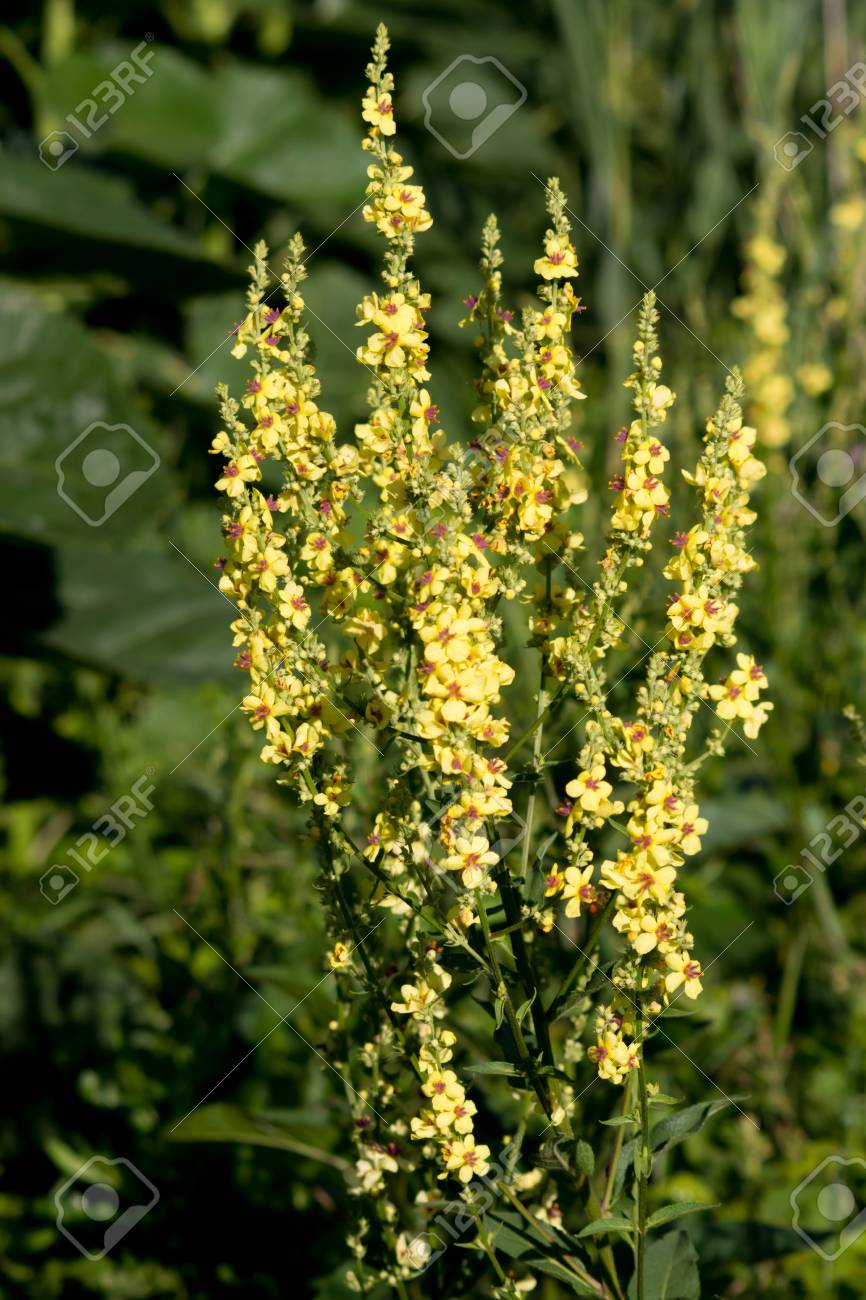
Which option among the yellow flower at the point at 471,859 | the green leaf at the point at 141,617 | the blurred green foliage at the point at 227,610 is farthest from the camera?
the green leaf at the point at 141,617

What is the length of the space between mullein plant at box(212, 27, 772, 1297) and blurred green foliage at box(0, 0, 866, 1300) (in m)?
0.13

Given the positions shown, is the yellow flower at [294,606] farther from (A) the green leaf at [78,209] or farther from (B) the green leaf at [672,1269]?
(A) the green leaf at [78,209]

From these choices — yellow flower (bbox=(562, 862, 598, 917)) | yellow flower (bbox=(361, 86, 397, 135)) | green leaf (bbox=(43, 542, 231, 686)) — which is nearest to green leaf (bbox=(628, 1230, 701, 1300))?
yellow flower (bbox=(562, 862, 598, 917))

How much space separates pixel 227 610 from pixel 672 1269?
148 cm

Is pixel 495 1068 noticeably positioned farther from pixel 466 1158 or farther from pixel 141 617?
pixel 141 617

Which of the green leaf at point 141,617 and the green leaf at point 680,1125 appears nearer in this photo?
the green leaf at point 680,1125

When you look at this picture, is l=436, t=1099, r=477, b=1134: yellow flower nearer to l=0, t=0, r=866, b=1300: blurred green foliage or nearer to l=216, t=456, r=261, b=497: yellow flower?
l=0, t=0, r=866, b=1300: blurred green foliage

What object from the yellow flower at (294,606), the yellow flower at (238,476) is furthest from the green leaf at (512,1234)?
the yellow flower at (238,476)

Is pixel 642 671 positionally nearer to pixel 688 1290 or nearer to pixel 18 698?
pixel 688 1290

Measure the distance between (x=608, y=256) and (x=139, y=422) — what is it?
108 cm

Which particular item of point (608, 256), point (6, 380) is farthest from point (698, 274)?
point (6, 380)

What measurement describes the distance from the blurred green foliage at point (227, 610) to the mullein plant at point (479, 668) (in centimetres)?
13

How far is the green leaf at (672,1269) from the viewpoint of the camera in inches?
46.9

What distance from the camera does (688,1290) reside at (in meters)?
1.18
